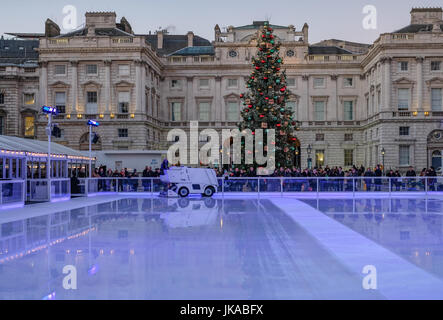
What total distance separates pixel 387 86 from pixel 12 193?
41172mm

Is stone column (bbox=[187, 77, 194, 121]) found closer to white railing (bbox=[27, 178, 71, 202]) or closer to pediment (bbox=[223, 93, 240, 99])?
pediment (bbox=[223, 93, 240, 99])

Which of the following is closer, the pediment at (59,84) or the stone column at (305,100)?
the pediment at (59,84)

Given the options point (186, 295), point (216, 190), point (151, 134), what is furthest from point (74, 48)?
point (186, 295)

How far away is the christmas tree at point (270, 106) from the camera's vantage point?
32.8 meters

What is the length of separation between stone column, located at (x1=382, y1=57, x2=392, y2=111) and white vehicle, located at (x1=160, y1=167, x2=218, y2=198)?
29.9 meters

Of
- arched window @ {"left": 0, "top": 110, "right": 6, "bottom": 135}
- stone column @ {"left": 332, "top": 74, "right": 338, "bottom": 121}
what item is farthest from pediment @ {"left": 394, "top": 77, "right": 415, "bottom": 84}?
arched window @ {"left": 0, "top": 110, "right": 6, "bottom": 135}

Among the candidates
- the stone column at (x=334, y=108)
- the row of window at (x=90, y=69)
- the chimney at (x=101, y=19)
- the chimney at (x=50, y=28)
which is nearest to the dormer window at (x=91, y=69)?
the row of window at (x=90, y=69)

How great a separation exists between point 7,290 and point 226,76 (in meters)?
56.6

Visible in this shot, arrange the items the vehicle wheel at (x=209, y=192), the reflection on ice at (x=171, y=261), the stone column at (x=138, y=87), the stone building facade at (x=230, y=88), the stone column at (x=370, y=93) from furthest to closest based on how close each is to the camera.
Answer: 1. the stone column at (x=370, y=93)
2. the stone building facade at (x=230, y=88)
3. the stone column at (x=138, y=87)
4. the vehicle wheel at (x=209, y=192)
5. the reflection on ice at (x=171, y=261)

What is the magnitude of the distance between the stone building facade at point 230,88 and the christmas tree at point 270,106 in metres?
21.0

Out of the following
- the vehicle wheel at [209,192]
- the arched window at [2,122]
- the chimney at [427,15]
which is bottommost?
the vehicle wheel at [209,192]

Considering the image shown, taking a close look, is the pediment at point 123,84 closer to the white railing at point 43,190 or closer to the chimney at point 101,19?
the chimney at point 101,19
